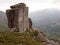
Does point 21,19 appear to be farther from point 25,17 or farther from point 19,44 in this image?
point 19,44

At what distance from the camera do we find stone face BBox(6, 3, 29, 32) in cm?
8138

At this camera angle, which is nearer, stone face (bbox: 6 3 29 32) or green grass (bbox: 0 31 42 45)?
green grass (bbox: 0 31 42 45)

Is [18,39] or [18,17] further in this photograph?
[18,17]

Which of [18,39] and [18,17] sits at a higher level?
[18,17]

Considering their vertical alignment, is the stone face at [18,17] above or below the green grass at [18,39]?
above

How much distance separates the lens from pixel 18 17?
267 ft

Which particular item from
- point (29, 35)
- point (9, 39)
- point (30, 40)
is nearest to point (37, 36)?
point (29, 35)

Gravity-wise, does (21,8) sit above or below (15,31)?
above

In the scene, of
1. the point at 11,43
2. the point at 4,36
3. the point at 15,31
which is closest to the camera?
the point at 11,43

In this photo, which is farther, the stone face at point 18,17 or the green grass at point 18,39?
the stone face at point 18,17

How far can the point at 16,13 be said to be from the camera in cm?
8138

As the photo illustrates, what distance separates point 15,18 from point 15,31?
5.12 meters

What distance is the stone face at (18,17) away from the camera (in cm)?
8138

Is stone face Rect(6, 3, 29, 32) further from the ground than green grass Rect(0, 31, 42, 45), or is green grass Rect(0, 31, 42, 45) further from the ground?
stone face Rect(6, 3, 29, 32)
